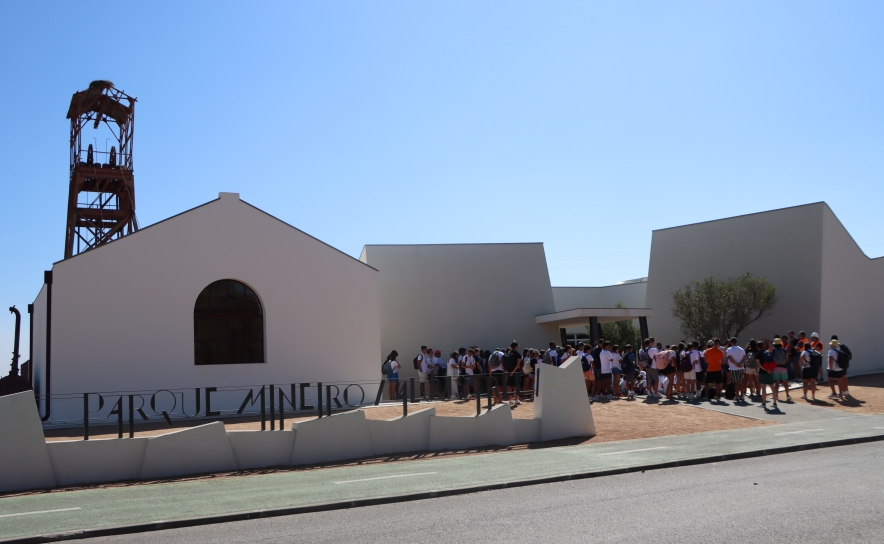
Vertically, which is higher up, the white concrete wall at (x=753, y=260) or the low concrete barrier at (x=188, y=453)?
the white concrete wall at (x=753, y=260)

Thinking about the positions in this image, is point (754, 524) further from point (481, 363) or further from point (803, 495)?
point (481, 363)

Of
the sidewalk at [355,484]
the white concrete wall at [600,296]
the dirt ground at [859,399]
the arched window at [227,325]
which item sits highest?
the white concrete wall at [600,296]

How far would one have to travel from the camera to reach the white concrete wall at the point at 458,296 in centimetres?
2967

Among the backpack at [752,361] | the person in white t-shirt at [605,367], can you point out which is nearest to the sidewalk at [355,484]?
the backpack at [752,361]

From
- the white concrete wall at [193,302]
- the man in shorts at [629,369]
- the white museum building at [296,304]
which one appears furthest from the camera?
the man in shorts at [629,369]

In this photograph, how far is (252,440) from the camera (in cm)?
1252

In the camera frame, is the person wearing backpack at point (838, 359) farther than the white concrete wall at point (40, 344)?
No

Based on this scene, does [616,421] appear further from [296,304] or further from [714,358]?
[296,304]

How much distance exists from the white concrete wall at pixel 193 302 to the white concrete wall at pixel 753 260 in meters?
17.7

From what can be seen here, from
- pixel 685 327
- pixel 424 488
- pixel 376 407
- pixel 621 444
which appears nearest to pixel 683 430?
pixel 621 444

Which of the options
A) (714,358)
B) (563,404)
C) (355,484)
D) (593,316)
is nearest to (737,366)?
(714,358)

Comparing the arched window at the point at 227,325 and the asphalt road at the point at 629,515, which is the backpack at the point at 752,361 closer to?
the asphalt road at the point at 629,515

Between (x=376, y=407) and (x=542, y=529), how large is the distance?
322 inches

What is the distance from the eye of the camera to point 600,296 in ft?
148
